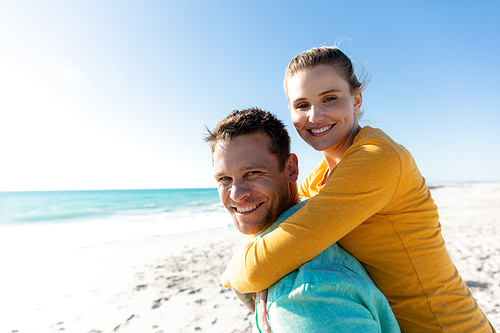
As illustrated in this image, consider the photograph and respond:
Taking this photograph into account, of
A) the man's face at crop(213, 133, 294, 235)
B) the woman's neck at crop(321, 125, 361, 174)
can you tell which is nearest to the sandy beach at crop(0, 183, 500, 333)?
the man's face at crop(213, 133, 294, 235)

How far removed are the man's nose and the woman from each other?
340 millimetres

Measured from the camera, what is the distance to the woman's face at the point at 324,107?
2092 mm

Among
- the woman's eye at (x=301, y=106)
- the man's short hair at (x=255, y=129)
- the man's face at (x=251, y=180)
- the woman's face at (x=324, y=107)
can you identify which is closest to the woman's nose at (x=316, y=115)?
the woman's face at (x=324, y=107)

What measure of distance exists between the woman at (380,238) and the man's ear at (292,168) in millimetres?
376

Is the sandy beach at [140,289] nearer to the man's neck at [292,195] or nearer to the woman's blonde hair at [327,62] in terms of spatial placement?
the man's neck at [292,195]

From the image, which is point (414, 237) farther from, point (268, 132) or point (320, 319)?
point (268, 132)

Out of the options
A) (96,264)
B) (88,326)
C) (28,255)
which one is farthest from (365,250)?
(28,255)

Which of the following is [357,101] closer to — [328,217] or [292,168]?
[292,168]

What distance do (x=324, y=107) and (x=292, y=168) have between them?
1.73 feet

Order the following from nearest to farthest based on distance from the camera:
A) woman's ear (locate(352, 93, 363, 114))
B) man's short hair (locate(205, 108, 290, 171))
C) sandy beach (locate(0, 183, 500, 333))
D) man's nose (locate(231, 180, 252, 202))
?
man's nose (locate(231, 180, 252, 202)) < man's short hair (locate(205, 108, 290, 171)) < woman's ear (locate(352, 93, 363, 114)) < sandy beach (locate(0, 183, 500, 333))

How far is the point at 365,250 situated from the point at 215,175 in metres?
1.14

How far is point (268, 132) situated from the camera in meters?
2.06

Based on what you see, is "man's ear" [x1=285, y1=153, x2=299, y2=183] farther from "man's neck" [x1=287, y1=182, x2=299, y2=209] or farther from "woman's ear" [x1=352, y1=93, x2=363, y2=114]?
"woman's ear" [x1=352, y1=93, x2=363, y2=114]

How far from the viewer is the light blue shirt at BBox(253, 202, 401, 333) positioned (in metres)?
1.22
